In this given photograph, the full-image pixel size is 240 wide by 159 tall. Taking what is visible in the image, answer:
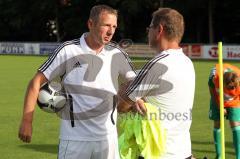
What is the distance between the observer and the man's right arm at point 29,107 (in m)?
5.05

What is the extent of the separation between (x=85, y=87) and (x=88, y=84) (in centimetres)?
4

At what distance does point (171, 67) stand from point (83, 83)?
1.17 metres

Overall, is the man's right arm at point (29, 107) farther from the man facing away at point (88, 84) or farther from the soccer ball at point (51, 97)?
the soccer ball at point (51, 97)

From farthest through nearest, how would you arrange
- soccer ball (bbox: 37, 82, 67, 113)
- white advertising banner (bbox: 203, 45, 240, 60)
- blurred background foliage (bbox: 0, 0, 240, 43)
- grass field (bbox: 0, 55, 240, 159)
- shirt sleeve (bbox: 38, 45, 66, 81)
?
blurred background foliage (bbox: 0, 0, 240, 43) < white advertising banner (bbox: 203, 45, 240, 60) < grass field (bbox: 0, 55, 240, 159) < soccer ball (bbox: 37, 82, 67, 113) < shirt sleeve (bbox: 38, 45, 66, 81)

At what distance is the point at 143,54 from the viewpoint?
46.9 metres

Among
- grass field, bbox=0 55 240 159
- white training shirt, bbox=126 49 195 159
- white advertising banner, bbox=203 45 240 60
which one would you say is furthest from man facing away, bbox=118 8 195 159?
white advertising banner, bbox=203 45 240 60

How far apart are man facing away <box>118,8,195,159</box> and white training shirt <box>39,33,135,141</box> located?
2.69 ft

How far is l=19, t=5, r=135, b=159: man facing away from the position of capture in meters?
5.24

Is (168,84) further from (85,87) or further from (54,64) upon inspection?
(54,64)

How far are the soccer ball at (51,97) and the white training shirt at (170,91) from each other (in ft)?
3.73

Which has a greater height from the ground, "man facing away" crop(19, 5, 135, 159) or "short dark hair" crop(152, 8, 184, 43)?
"short dark hair" crop(152, 8, 184, 43)

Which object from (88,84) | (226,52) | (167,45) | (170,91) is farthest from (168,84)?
(226,52)

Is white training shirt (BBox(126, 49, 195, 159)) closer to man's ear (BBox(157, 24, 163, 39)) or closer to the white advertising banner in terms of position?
man's ear (BBox(157, 24, 163, 39))

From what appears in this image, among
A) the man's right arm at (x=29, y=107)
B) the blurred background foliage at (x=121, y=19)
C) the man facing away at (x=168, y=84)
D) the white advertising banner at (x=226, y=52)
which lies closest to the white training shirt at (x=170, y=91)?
the man facing away at (x=168, y=84)
